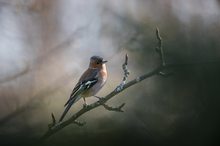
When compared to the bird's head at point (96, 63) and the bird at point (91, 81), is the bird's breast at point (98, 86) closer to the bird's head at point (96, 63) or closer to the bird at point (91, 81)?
the bird at point (91, 81)

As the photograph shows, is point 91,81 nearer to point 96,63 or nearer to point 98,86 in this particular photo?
point 98,86

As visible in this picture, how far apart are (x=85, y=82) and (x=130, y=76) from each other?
110cm

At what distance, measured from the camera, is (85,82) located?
144 inches

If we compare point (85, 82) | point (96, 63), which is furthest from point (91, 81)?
point (96, 63)

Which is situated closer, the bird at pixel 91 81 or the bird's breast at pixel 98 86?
the bird at pixel 91 81

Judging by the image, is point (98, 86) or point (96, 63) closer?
point (98, 86)

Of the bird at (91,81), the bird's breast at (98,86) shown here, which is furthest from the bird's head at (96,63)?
the bird's breast at (98,86)

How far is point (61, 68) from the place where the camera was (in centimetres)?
521

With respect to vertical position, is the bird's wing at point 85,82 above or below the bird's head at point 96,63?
below

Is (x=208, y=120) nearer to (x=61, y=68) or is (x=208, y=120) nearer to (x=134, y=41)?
(x=134, y=41)

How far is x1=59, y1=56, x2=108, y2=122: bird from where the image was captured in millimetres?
3463

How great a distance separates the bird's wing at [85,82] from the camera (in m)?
3.43

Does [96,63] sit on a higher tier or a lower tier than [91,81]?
higher

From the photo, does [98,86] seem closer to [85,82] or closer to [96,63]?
[85,82]
